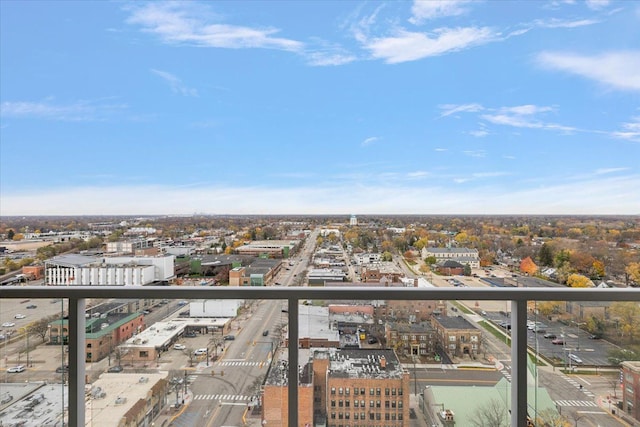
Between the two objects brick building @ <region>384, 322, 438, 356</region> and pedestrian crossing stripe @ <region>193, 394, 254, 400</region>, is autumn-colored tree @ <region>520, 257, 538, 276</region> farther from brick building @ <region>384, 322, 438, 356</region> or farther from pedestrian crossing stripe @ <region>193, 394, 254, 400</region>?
pedestrian crossing stripe @ <region>193, 394, 254, 400</region>

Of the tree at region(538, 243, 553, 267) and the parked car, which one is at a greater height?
the tree at region(538, 243, 553, 267)

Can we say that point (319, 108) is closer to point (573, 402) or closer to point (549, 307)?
point (549, 307)

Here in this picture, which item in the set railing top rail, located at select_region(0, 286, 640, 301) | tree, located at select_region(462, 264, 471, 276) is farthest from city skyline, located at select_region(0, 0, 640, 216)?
railing top rail, located at select_region(0, 286, 640, 301)

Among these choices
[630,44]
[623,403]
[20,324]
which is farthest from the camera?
[630,44]

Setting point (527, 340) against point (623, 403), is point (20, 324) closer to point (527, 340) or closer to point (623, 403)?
point (527, 340)

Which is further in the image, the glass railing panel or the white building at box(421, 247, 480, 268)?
the white building at box(421, 247, 480, 268)

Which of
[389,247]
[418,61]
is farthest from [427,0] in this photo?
[389,247]

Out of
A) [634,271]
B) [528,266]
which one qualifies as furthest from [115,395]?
[634,271]
